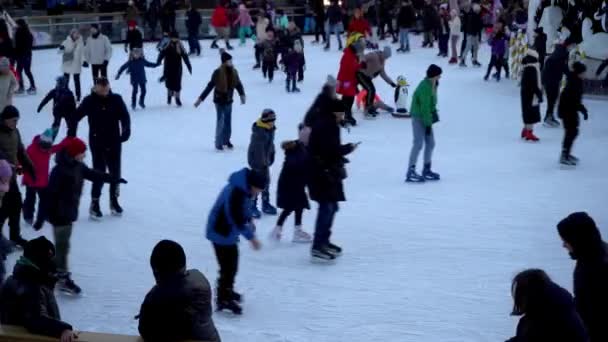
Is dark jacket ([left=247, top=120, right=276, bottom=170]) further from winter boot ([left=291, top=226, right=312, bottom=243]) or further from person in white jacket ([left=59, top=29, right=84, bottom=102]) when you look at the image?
person in white jacket ([left=59, top=29, right=84, bottom=102])

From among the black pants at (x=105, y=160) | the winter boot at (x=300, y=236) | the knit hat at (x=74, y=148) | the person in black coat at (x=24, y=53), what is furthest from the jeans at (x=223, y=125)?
the person in black coat at (x=24, y=53)

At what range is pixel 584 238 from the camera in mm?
→ 4734

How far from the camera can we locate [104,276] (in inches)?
321

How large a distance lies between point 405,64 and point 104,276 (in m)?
15.0

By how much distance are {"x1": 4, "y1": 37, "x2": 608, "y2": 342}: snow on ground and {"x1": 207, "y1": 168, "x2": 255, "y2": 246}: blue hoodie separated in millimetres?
624

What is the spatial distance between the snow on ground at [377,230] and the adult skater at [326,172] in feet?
0.92

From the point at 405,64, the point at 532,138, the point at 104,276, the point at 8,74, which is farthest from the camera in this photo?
the point at 405,64

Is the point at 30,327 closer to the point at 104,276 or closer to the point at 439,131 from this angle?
the point at 104,276

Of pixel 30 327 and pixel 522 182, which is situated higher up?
pixel 30 327

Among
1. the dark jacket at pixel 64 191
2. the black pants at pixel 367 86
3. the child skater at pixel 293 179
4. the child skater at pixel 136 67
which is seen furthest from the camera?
the child skater at pixel 136 67

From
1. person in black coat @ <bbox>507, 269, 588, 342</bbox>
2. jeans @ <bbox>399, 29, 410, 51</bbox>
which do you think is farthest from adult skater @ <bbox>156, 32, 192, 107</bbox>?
person in black coat @ <bbox>507, 269, 588, 342</bbox>

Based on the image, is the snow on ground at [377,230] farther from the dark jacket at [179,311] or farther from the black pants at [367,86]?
the dark jacket at [179,311]

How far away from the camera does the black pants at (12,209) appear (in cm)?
835

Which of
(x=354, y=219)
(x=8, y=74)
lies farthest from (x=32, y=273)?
(x=8, y=74)
